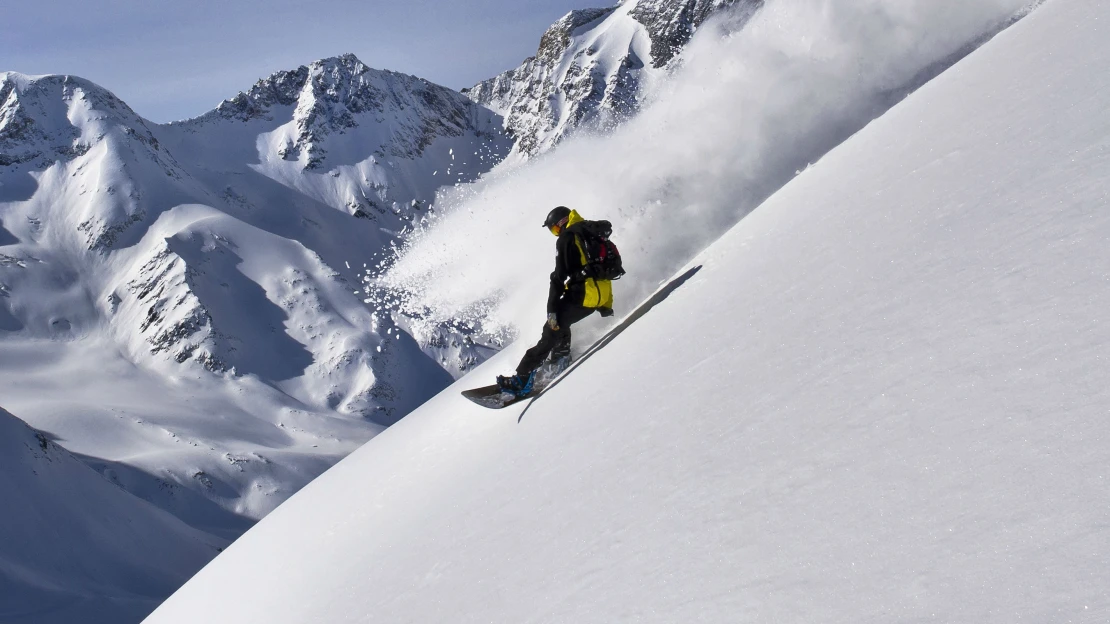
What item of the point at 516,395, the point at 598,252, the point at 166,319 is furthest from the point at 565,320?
the point at 166,319

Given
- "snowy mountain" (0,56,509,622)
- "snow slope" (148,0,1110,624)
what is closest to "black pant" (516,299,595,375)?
"snow slope" (148,0,1110,624)

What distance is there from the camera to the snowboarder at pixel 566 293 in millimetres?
8320

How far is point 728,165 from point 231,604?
770cm

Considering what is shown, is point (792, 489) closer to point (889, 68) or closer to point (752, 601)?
point (752, 601)

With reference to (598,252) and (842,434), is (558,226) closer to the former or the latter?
(598,252)

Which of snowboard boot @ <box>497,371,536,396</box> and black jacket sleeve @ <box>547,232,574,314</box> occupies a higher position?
black jacket sleeve @ <box>547,232,574,314</box>

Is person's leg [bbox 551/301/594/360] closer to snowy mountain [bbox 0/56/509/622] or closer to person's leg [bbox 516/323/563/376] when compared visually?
person's leg [bbox 516/323/563/376]

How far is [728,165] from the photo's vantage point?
10.2 m

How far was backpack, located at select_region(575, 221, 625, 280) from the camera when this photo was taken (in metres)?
8.29

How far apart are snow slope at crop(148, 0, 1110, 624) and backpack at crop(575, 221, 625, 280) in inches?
27.0

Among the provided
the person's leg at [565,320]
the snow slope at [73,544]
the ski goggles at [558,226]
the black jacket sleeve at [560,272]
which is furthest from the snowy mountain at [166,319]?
the ski goggles at [558,226]

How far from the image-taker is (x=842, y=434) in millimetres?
3625

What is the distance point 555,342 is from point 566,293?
24.2 inches

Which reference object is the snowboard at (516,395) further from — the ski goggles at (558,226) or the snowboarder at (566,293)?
the ski goggles at (558,226)
